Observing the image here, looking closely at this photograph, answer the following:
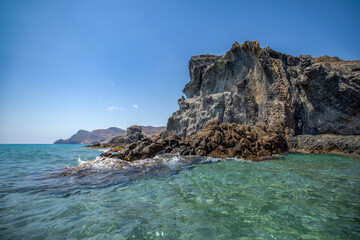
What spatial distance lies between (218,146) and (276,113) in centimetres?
1080

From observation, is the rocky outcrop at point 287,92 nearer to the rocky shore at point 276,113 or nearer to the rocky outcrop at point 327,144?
the rocky shore at point 276,113

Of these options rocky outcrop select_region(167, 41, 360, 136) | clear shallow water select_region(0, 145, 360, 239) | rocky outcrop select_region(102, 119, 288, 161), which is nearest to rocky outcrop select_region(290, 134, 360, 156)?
rocky outcrop select_region(102, 119, 288, 161)

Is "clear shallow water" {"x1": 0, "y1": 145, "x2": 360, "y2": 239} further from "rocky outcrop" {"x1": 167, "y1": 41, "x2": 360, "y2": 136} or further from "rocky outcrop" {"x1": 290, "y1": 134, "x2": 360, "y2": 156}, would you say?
"rocky outcrop" {"x1": 167, "y1": 41, "x2": 360, "y2": 136}

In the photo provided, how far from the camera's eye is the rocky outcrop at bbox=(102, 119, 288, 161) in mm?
13820

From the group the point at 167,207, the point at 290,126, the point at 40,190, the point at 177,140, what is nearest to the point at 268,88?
the point at 290,126

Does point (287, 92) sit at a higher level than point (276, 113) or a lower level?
higher

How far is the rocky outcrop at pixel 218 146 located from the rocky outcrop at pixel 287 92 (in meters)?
4.91

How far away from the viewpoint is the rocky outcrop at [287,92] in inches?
719

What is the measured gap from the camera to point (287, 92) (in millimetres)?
20344

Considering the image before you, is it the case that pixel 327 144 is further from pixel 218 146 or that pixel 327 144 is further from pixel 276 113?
pixel 218 146

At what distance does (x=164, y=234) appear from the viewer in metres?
3.04

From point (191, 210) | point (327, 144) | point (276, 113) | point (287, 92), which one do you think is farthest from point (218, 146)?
point (287, 92)

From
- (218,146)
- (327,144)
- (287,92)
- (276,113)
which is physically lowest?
(327,144)

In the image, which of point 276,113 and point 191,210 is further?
point 276,113
